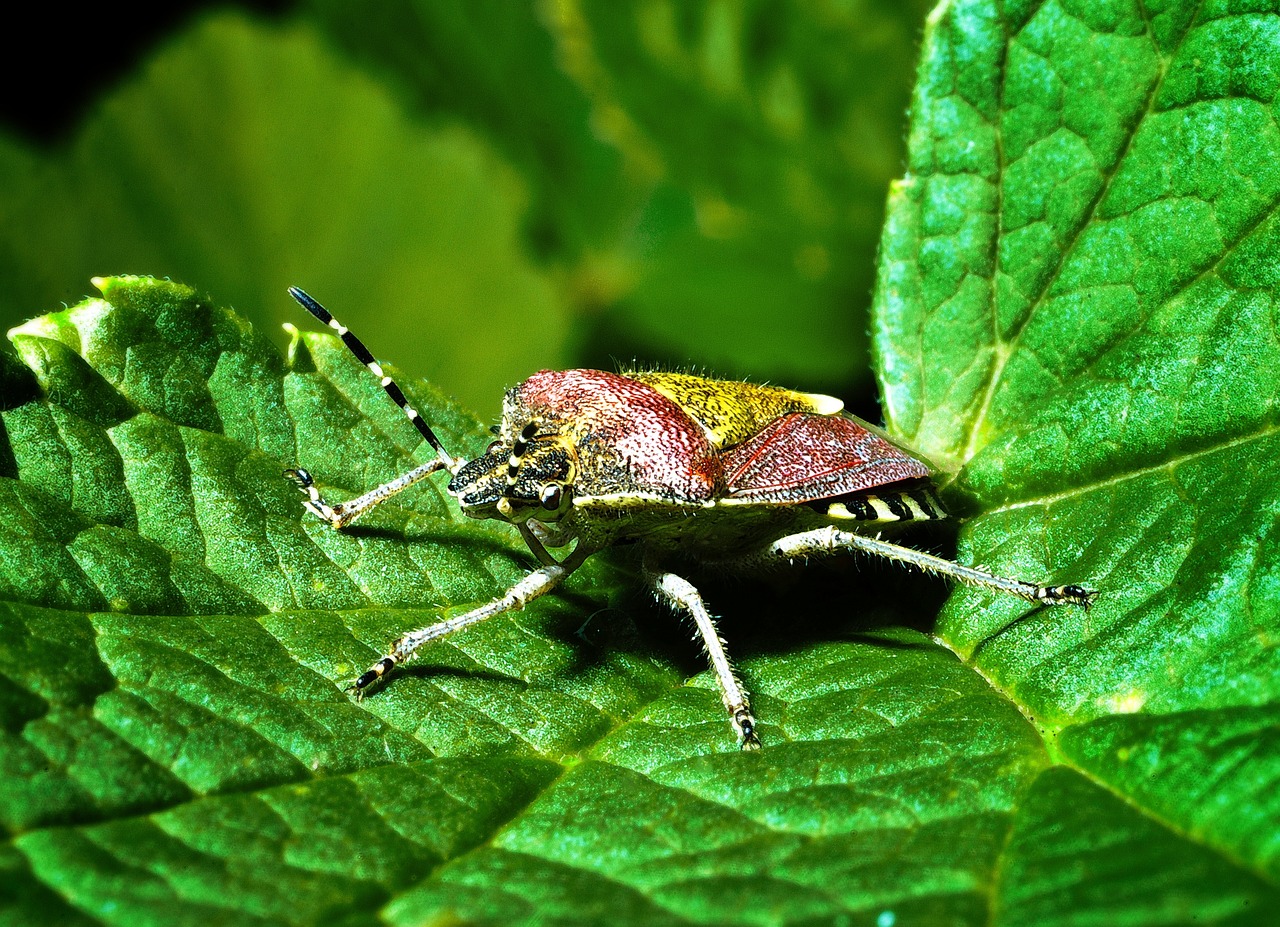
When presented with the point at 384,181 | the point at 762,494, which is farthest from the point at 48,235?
the point at 762,494

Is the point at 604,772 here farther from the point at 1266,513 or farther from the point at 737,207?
the point at 737,207

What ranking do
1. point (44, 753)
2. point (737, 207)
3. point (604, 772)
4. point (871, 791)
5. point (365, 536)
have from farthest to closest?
1. point (737, 207)
2. point (365, 536)
3. point (604, 772)
4. point (871, 791)
5. point (44, 753)

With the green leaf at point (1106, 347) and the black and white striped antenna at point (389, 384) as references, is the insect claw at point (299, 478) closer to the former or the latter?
the black and white striped antenna at point (389, 384)

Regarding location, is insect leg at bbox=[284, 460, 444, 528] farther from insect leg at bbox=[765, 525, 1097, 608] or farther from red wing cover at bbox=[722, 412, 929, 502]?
insect leg at bbox=[765, 525, 1097, 608]

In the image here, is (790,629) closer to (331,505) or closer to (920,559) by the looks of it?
(920,559)

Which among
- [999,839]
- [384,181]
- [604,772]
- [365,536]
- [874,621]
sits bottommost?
[999,839]

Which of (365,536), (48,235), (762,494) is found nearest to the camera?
(365,536)

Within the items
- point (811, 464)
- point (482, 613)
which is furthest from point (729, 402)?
point (482, 613)

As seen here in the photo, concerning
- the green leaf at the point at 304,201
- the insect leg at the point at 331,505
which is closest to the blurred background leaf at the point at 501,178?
the green leaf at the point at 304,201
